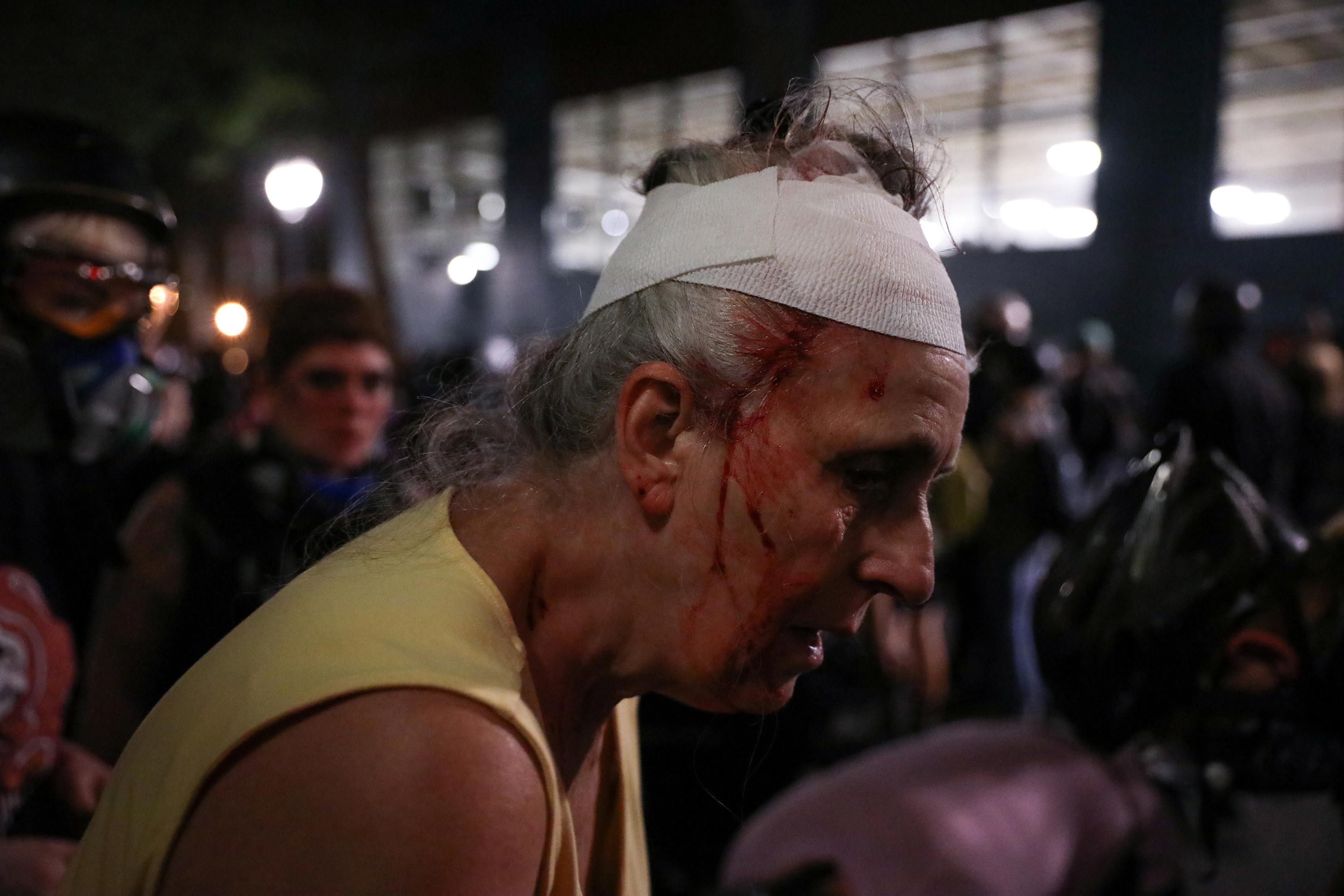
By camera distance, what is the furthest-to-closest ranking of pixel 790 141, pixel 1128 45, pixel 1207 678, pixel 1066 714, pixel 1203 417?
1. pixel 1128 45
2. pixel 1203 417
3. pixel 1066 714
4. pixel 1207 678
5. pixel 790 141

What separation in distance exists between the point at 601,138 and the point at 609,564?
Answer: 18204mm

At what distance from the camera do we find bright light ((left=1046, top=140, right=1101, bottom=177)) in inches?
520

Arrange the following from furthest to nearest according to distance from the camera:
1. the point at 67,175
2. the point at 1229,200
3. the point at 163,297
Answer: the point at 1229,200
the point at 163,297
the point at 67,175

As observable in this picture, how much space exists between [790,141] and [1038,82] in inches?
576

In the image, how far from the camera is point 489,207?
21.2m

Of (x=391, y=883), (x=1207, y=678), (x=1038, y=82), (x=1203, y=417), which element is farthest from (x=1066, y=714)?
(x=1038, y=82)

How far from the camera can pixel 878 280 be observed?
114 cm

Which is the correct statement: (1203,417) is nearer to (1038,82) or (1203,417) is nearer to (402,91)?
(1038,82)

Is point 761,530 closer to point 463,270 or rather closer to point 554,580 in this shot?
point 554,580

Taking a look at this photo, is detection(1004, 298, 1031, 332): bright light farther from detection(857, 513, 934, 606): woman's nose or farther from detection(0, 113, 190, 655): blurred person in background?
detection(857, 513, 934, 606): woman's nose

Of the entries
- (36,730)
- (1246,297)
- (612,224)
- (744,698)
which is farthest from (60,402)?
(612,224)

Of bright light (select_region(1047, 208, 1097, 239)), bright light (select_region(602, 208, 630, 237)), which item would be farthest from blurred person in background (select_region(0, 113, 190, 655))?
bright light (select_region(1047, 208, 1097, 239))

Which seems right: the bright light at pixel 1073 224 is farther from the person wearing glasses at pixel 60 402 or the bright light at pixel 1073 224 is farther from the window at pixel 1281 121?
the person wearing glasses at pixel 60 402

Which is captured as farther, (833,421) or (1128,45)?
(1128,45)
